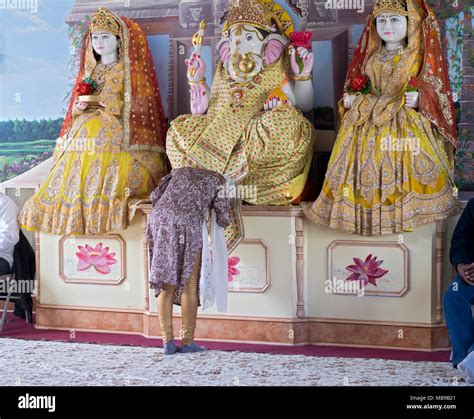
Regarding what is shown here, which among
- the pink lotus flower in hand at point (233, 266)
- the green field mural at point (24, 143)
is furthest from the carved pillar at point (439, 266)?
the green field mural at point (24, 143)

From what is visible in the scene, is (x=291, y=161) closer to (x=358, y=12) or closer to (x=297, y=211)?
(x=297, y=211)

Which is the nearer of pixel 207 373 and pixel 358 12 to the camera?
pixel 207 373

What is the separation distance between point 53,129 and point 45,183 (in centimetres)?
89

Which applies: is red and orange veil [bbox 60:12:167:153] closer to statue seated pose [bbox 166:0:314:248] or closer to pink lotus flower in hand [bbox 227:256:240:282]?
statue seated pose [bbox 166:0:314:248]

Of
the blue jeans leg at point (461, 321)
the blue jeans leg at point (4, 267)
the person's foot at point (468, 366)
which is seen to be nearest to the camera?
the person's foot at point (468, 366)

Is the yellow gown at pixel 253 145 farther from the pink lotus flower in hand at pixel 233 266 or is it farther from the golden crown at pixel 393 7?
the golden crown at pixel 393 7

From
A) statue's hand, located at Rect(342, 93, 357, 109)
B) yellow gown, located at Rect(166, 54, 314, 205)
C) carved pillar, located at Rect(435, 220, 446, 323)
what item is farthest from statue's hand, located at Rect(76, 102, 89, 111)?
carved pillar, located at Rect(435, 220, 446, 323)

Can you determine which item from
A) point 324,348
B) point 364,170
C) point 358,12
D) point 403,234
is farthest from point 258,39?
point 324,348

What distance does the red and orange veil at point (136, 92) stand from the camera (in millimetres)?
7828

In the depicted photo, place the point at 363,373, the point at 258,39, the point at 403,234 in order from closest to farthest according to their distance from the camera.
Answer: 1. the point at 363,373
2. the point at 403,234
3. the point at 258,39

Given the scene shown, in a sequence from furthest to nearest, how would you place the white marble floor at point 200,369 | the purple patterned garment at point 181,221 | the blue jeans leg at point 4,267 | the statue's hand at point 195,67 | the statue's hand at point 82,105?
1. the statue's hand at point 82,105
2. the blue jeans leg at point 4,267
3. the statue's hand at point 195,67
4. the purple patterned garment at point 181,221
5. the white marble floor at point 200,369

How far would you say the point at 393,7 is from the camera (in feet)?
23.2

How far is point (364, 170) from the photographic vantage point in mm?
7023

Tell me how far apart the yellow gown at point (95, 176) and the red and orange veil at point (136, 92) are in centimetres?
6
